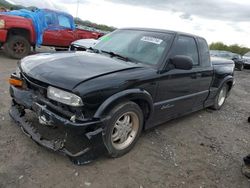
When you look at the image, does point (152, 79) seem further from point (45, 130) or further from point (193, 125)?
point (193, 125)

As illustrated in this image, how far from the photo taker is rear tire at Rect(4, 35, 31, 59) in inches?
356

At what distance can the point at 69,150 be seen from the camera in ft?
9.84

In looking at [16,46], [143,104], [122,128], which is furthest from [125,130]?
[16,46]

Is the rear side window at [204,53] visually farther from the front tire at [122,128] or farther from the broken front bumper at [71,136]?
the broken front bumper at [71,136]

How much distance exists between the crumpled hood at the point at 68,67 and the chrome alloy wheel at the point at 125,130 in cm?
64

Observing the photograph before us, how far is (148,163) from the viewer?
11.6 feet

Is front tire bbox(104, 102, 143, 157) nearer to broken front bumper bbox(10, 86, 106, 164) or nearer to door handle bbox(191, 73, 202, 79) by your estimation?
broken front bumper bbox(10, 86, 106, 164)

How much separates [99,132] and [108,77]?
65 cm

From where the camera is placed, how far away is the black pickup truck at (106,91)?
9.71ft

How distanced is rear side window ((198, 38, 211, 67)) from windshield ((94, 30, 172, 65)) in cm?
111

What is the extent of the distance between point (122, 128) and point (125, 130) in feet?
0.26

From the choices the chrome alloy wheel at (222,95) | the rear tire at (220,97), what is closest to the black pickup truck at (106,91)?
the rear tire at (220,97)

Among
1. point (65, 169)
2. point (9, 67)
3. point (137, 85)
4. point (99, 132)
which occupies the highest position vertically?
point (137, 85)

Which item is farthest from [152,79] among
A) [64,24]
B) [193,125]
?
[64,24]
